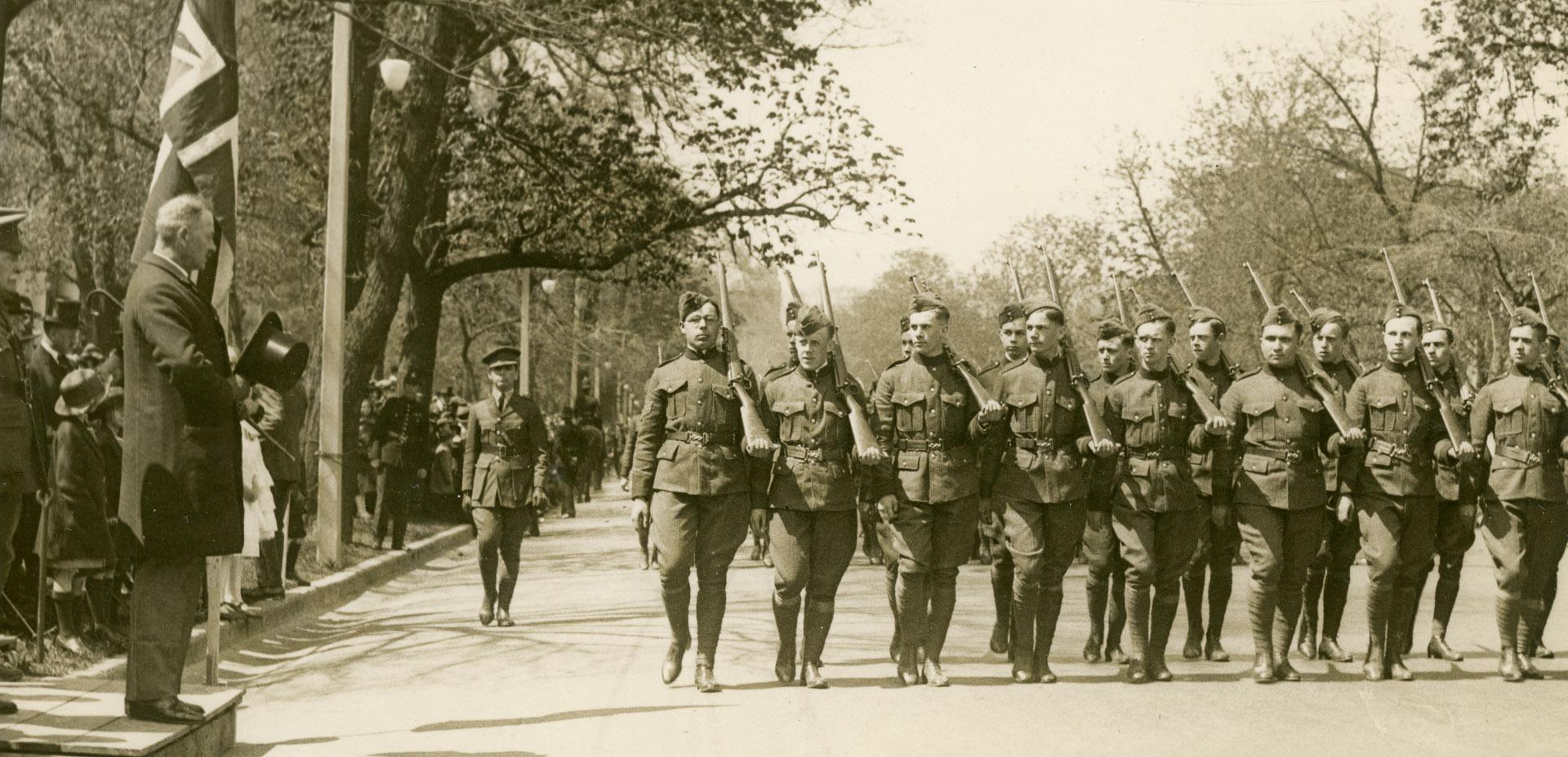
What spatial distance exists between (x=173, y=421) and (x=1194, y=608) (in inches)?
263

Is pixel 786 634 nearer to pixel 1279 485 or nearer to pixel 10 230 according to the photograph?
pixel 1279 485

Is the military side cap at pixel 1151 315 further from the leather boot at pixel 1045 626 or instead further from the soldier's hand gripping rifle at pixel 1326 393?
the leather boot at pixel 1045 626

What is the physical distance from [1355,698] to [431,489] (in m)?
18.6

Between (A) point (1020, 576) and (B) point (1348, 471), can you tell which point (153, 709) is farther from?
(B) point (1348, 471)

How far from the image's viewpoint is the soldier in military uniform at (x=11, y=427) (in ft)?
27.5

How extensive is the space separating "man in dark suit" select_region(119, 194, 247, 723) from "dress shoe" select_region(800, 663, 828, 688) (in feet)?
11.8

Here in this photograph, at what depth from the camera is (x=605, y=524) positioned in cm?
2967

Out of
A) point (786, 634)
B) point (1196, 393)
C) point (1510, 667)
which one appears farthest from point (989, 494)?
point (1510, 667)

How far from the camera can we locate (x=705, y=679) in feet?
32.1

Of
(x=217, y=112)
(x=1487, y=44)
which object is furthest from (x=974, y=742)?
(x=1487, y=44)

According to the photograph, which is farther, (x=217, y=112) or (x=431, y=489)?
(x=431, y=489)

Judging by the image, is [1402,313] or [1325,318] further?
[1325,318]

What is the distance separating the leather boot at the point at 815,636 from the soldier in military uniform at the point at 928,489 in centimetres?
43

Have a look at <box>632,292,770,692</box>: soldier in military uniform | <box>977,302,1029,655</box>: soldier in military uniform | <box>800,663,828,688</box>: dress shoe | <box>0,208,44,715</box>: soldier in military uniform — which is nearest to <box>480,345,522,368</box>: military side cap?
<box>977,302,1029,655</box>: soldier in military uniform
